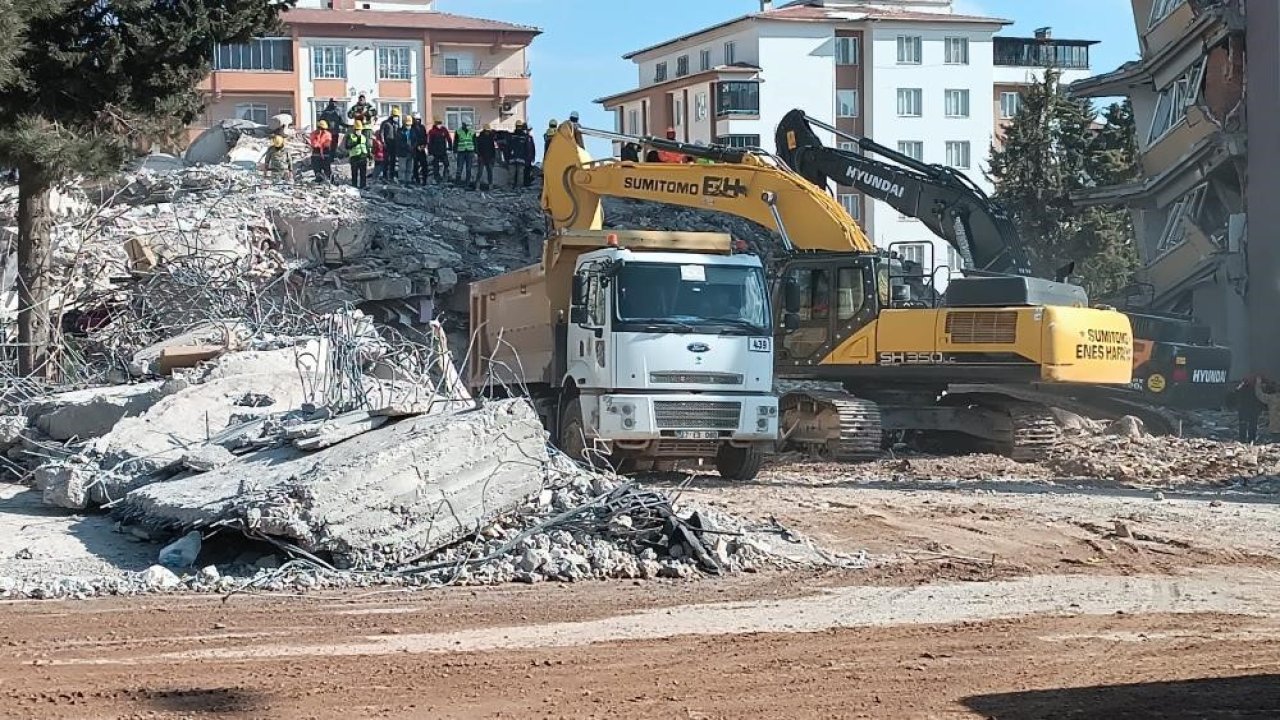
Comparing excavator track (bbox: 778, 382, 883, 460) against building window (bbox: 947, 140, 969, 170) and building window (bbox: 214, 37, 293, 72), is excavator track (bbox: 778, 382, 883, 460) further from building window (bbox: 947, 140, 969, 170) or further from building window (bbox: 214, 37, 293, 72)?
building window (bbox: 947, 140, 969, 170)

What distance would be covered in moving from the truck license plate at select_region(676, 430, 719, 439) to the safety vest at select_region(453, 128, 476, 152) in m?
23.2

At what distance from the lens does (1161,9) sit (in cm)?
4450

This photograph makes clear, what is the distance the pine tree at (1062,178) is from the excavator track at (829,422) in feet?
112

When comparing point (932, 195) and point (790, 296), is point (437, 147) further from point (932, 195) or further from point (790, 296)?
point (790, 296)

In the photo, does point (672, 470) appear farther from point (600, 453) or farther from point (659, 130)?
point (659, 130)

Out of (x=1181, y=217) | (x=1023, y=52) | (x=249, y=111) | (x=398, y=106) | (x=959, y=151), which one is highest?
(x=1023, y=52)

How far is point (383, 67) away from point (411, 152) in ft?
126

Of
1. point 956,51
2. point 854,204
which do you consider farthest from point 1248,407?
point 956,51

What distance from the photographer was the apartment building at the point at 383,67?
75094 millimetres

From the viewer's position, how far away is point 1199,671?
8.41 meters

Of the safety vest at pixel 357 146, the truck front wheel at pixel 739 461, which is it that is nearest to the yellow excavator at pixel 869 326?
the truck front wheel at pixel 739 461

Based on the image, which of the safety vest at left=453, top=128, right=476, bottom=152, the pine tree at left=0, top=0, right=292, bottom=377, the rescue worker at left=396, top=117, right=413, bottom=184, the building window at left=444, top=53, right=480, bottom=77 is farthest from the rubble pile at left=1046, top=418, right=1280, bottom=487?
the building window at left=444, top=53, right=480, bottom=77

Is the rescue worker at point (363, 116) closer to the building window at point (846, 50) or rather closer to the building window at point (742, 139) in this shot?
the building window at point (742, 139)

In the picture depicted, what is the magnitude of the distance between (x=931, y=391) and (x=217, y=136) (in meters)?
27.1
